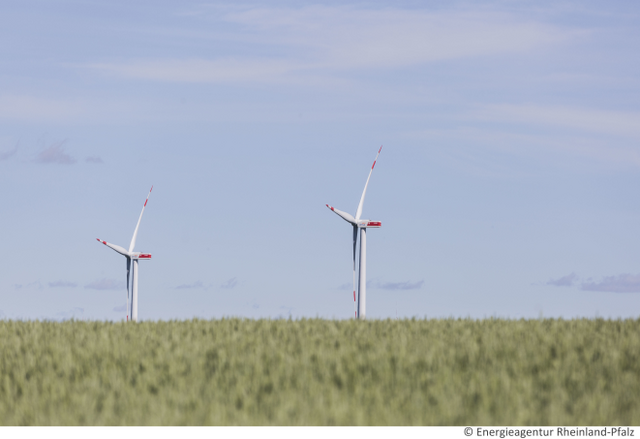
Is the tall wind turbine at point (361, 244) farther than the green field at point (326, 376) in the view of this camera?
Yes

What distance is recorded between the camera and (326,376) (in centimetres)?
1622

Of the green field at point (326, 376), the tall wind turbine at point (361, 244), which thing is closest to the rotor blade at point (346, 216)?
the tall wind turbine at point (361, 244)

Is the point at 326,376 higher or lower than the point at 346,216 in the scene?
lower

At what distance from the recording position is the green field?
13188 millimetres

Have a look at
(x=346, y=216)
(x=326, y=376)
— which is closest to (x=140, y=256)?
(x=346, y=216)

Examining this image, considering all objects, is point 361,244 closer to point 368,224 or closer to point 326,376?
point 368,224

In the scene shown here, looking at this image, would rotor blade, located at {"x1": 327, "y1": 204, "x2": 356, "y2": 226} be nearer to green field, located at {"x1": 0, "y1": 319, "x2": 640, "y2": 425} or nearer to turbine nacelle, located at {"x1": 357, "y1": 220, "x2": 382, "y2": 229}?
turbine nacelle, located at {"x1": 357, "y1": 220, "x2": 382, "y2": 229}

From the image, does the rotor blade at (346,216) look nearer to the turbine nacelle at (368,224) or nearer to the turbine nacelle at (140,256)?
the turbine nacelle at (368,224)

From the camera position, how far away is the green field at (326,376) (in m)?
13.2

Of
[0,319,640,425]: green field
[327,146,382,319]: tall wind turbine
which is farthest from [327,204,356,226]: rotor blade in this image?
[0,319,640,425]: green field

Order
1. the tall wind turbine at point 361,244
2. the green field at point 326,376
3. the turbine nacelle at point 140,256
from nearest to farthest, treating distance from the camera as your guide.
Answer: the green field at point 326,376 → the tall wind turbine at point 361,244 → the turbine nacelle at point 140,256

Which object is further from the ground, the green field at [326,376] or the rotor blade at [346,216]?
the rotor blade at [346,216]

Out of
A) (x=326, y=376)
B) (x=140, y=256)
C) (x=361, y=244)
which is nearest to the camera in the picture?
(x=326, y=376)
